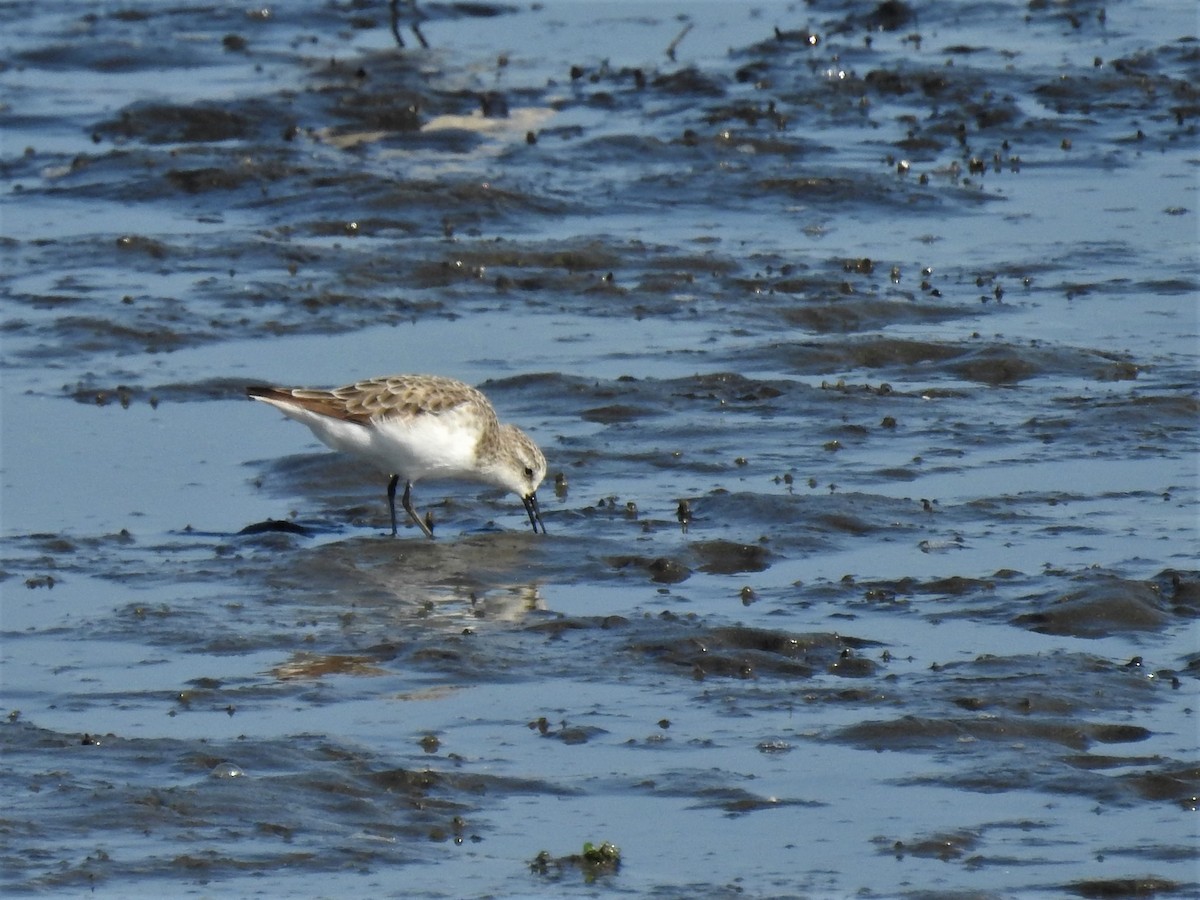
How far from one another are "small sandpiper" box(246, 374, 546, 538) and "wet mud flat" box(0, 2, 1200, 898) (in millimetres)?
313

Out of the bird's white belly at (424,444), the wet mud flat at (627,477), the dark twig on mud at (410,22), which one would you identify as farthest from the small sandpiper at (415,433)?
the dark twig on mud at (410,22)

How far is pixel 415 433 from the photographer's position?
11.1 m

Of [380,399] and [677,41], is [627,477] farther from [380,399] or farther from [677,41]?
[677,41]

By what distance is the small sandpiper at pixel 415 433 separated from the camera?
11039 millimetres

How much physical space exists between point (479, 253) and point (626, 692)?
7.86 m

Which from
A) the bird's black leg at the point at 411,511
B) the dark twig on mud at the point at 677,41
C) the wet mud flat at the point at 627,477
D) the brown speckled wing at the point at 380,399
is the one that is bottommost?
the bird's black leg at the point at 411,511

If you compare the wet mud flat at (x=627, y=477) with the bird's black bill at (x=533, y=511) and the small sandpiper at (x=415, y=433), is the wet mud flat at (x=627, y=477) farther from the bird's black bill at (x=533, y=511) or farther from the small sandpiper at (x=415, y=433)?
the small sandpiper at (x=415, y=433)

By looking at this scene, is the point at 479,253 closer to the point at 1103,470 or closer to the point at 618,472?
the point at 618,472

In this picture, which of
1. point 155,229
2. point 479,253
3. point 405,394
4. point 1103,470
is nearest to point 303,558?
point 405,394

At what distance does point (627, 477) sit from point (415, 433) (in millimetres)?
1365

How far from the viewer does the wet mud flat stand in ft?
24.5

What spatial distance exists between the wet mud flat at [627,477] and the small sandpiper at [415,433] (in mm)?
313

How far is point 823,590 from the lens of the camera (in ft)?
32.3

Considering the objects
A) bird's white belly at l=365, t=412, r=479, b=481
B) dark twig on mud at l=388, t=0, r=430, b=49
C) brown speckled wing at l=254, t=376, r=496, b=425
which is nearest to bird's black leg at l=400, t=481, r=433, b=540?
bird's white belly at l=365, t=412, r=479, b=481
